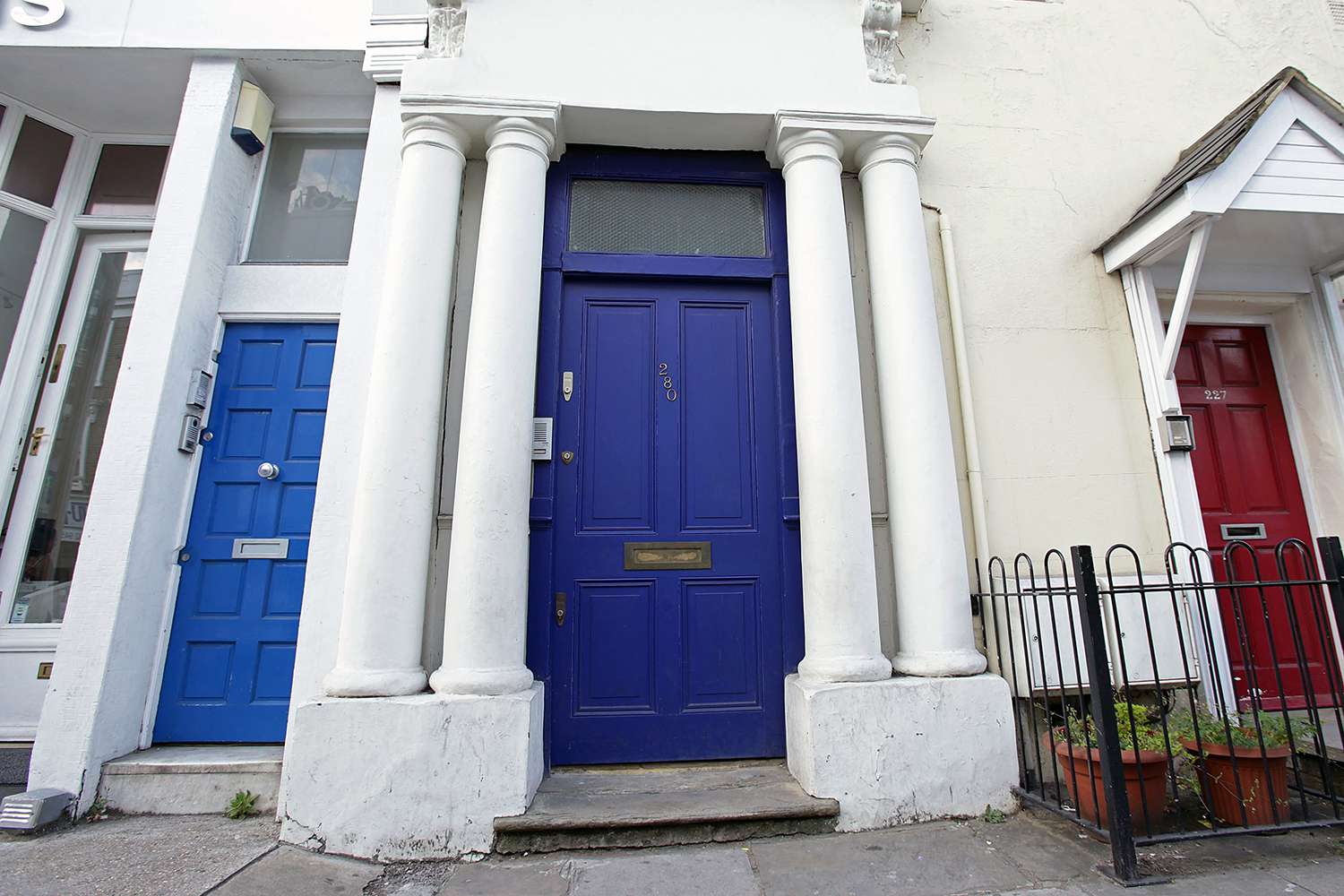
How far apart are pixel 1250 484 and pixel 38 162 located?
8.60m

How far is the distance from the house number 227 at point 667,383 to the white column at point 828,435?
2.25ft

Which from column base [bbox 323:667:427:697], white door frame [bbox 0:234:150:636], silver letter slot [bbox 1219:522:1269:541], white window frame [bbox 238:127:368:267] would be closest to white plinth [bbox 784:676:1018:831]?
column base [bbox 323:667:427:697]

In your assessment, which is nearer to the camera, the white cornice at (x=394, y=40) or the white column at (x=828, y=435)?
the white column at (x=828, y=435)

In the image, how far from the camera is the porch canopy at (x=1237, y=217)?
3585 mm

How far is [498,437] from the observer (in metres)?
3.20

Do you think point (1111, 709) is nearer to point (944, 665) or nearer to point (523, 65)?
point (944, 665)

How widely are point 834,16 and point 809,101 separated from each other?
0.66 m

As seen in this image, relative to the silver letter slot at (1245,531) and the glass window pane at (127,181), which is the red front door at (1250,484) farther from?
the glass window pane at (127,181)

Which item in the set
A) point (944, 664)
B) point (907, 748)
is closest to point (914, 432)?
point (944, 664)

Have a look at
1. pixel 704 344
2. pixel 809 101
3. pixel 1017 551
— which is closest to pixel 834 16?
Result: pixel 809 101

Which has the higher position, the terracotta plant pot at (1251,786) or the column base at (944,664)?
the column base at (944,664)

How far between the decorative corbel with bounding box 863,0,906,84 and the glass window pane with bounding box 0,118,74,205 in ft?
18.4

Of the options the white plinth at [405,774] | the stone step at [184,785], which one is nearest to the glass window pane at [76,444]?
the stone step at [184,785]

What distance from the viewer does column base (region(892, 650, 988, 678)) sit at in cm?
316
